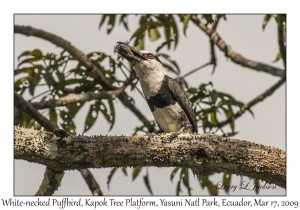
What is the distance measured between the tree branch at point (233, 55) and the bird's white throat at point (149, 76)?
1.22 meters

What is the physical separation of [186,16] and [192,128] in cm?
130

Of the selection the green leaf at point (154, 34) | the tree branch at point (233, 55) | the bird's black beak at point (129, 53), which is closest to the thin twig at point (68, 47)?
the bird's black beak at point (129, 53)

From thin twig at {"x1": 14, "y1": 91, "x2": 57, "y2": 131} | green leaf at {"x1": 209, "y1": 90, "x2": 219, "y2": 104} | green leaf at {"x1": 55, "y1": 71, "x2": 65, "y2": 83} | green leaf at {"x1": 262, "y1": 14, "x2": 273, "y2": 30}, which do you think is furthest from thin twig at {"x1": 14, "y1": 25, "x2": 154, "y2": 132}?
green leaf at {"x1": 262, "y1": 14, "x2": 273, "y2": 30}

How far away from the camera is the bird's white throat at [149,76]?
5329 millimetres

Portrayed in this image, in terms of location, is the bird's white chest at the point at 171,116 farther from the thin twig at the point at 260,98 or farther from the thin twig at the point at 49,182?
the thin twig at the point at 49,182

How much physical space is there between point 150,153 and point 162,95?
5.59 ft

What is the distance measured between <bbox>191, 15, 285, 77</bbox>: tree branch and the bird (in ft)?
3.82

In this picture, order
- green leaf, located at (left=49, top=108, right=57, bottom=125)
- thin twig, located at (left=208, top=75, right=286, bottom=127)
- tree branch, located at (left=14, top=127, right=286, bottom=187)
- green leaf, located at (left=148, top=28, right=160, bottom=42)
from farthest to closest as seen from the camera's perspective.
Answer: green leaf, located at (left=148, top=28, right=160, bottom=42) < thin twig, located at (left=208, top=75, right=286, bottom=127) < green leaf, located at (left=49, top=108, right=57, bottom=125) < tree branch, located at (left=14, top=127, right=286, bottom=187)

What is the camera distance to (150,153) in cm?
363

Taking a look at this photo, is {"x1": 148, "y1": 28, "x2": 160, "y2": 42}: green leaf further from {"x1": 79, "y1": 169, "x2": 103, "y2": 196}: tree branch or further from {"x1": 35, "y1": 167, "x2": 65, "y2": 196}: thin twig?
{"x1": 35, "y1": 167, "x2": 65, "y2": 196}: thin twig

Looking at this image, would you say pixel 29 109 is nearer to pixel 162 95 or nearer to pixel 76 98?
pixel 76 98

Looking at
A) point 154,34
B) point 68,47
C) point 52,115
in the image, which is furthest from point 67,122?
point 154,34

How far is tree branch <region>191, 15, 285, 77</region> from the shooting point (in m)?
6.05

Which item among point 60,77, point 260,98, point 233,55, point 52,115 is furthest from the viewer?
point 233,55
